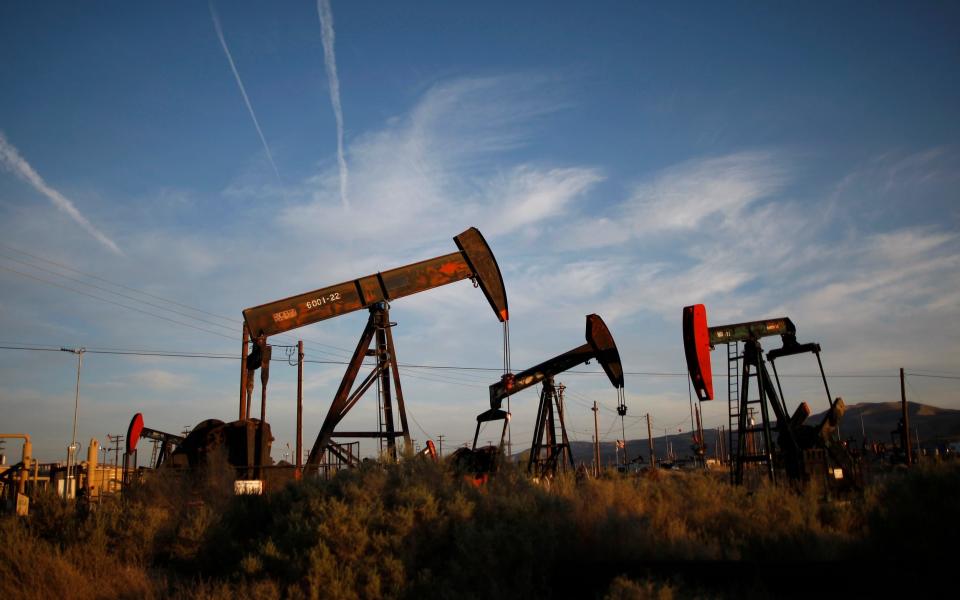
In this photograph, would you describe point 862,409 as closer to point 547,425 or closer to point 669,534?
point 547,425

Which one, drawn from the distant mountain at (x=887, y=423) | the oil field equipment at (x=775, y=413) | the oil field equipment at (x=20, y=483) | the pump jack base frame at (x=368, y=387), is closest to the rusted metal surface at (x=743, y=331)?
the oil field equipment at (x=775, y=413)

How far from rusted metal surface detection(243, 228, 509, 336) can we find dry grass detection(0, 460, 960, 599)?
5.73 metres

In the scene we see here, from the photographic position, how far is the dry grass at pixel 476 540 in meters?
5.87

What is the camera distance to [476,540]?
6.43 m

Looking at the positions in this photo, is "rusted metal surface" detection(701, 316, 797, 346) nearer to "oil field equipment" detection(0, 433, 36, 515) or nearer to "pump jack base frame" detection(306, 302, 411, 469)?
"pump jack base frame" detection(306, 302, 411, 469)

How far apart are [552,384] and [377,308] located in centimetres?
535

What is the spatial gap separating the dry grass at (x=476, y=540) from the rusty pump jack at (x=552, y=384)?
27.2 feet

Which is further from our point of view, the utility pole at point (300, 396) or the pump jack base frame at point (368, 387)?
the utility pole at point (300, 396)

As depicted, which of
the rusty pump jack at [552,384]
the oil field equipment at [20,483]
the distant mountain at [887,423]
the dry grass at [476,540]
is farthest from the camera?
the distant mountain at [887,423]

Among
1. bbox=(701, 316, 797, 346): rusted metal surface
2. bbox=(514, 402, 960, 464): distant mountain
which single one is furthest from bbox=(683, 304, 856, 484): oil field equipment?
bbox=(514, 402, 960, 464): distant mountain

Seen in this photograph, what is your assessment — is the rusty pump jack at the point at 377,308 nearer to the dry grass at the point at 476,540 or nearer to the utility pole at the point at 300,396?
the dry grass at the point at 476,540

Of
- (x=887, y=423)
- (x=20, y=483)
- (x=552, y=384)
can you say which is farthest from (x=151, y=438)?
(x=887, y=423)

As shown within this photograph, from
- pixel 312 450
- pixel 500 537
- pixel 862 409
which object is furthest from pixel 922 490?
pixel 862 409

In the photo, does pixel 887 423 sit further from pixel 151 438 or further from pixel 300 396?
pixel 151 438
